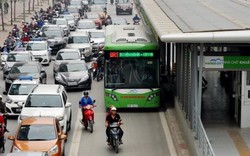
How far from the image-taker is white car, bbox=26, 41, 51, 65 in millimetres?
41806

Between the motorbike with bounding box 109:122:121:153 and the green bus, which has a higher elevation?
the green bus

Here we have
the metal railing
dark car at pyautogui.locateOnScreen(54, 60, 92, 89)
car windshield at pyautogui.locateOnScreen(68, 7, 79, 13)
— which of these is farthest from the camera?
car windshield at pyautogui.locateOnScreen(68, 7, 79, 13)

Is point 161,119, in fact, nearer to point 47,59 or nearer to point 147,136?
point 147,136

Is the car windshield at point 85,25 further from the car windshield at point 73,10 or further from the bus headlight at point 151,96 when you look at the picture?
the bus headlight at point 151,96

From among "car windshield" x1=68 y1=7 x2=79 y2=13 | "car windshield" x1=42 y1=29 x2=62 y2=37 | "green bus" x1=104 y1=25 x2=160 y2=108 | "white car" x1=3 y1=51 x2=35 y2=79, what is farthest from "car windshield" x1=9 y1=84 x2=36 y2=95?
"car windshield" x1=68 y1=7 x2=79 y2=13

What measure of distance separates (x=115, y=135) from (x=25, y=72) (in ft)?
41.3

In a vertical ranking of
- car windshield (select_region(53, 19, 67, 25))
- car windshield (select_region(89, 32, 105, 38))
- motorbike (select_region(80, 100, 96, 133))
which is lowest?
motorbike (select_region(80, 100, 96, 133))

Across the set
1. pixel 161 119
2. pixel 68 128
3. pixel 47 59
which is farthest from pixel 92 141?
pixel 47 59

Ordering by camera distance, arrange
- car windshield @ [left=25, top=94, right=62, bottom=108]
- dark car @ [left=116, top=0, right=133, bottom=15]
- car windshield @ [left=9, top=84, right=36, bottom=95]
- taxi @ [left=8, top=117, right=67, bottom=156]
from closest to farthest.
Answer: taxi @ [left=8, top=117, right=67, bottom=156] < car windshield @ [left=25, top=94, right=62, bottom=108] < car windshield @ [left=9, top=84, right=36, bottom=95] < dark car @ [left=116, top=0, right=133, bottom=15]

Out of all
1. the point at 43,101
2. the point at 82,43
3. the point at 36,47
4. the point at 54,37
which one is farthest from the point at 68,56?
the point at 43,101

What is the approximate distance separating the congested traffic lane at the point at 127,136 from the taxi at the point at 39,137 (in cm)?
166

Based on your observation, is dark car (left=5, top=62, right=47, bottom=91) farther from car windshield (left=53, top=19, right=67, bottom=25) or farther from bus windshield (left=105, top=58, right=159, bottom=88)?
car windshield (left=53, top=19, right=67, bottom=25)

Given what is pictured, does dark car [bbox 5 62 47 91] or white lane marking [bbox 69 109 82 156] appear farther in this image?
dark car [bbox 5 62 47 91]

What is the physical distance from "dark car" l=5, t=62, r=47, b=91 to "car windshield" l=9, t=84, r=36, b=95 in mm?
4246
